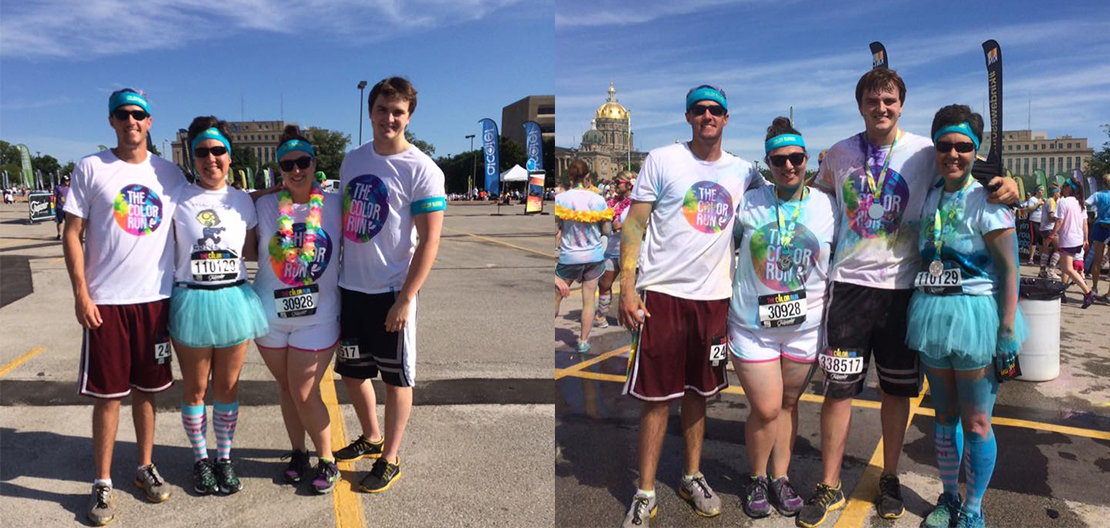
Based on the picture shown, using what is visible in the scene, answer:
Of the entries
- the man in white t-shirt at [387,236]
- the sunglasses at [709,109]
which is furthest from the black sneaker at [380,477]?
the sunglasses at [709,109]

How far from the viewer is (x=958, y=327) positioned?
3.08 m

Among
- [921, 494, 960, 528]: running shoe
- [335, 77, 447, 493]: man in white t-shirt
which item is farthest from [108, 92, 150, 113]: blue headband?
[921, 494, 960, 528]: running shoe

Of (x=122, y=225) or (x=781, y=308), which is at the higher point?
(x=122, y=225)

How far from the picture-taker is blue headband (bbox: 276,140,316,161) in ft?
11.6

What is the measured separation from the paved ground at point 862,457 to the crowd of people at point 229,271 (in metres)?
1.19

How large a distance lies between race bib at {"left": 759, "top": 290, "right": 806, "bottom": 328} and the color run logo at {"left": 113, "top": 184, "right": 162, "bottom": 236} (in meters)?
2.81

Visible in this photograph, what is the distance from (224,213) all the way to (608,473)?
2393 mm

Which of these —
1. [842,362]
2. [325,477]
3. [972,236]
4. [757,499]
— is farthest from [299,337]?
[972,236]

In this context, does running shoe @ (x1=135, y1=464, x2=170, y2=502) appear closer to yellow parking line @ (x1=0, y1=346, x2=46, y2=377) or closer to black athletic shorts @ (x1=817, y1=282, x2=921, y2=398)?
yellow parking line @ (x1=0, y1=346, x2=46, y2=377)

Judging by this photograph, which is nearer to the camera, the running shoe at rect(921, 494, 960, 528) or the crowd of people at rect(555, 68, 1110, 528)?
the crowd of people at rect(555, 68, 1110, 528)

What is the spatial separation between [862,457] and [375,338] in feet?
9.34

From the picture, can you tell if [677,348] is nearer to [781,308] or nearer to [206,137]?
[781,308]

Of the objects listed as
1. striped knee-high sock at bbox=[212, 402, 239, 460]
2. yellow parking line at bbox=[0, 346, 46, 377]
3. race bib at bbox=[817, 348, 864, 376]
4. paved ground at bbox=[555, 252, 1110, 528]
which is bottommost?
paved ground at bbox=[555, 252, 1110, 528]

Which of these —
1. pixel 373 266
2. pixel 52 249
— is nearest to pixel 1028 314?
pixel 373 266
